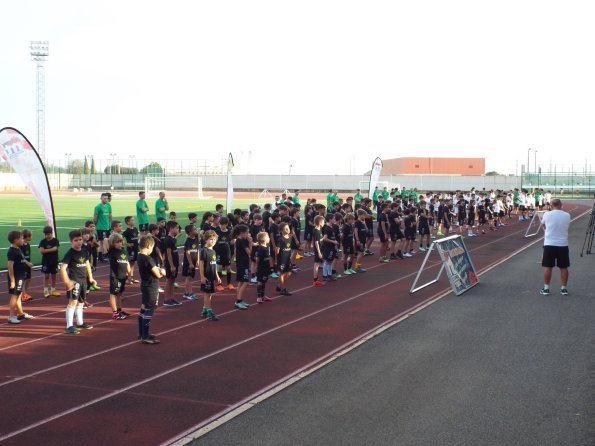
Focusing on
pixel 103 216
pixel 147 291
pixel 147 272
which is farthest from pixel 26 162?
pixel 147 291

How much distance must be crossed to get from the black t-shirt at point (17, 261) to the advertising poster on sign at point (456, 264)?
8316 millimetres

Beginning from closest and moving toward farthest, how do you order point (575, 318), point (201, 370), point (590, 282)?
1. point (201, 370)
2. point (575, 318)
3. point (590, 282)

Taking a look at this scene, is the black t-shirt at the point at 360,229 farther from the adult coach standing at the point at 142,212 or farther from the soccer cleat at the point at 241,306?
the adult coach standing at the point at 142,212

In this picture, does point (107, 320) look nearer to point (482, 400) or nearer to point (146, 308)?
point (146, 308)

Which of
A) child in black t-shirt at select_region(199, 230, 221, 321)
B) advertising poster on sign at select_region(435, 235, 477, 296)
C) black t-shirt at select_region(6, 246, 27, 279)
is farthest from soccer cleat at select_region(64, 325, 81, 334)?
advertising poster on sign at select_region(435, 235, 477, 296)

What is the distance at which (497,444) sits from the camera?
236 inches

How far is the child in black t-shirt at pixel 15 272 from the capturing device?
11.0m

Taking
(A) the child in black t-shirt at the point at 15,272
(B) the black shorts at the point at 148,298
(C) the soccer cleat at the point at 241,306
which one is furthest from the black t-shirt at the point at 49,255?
(B) the black shorts at the point at 148,298

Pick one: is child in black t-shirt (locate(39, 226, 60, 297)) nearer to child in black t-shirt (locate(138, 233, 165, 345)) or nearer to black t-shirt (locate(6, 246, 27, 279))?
black t-shirt (locate(6, 246, 27, 279))

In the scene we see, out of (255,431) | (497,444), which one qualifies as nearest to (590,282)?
(497,444)

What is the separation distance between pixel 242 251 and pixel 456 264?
5.08m

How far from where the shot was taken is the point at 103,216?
19031 mm

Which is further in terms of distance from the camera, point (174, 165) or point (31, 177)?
point (174, 165)

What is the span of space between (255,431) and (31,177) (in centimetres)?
1130
